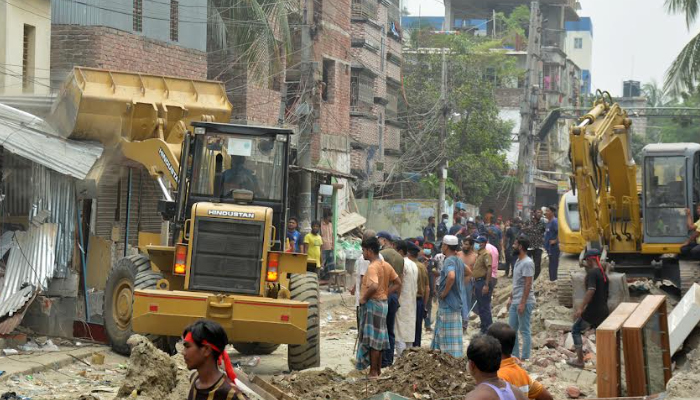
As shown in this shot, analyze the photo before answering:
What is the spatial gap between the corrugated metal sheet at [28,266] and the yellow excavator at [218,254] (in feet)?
3.38

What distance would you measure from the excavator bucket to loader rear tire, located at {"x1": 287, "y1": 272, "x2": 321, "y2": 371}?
10.8 ft

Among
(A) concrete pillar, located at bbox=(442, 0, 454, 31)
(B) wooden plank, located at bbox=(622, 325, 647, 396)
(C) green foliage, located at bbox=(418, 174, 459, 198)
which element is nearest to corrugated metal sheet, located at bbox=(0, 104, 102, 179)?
(B) wooden plank, located at bbox=(622, 325, 647, 396)

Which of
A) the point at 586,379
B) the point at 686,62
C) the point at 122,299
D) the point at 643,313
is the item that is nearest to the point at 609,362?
the point at 643,313

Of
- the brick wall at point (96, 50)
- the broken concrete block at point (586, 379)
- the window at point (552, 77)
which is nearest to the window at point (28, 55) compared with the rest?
the brick wall at point (96, 50)

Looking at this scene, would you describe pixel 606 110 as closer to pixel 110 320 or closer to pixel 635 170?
pixel 635 170

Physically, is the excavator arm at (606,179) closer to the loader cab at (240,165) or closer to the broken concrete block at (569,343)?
the broken concrete block at (569,343)

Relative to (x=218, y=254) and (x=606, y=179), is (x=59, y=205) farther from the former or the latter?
(x=606, y=179)

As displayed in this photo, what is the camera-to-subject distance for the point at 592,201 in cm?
1784

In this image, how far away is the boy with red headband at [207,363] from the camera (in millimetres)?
4754

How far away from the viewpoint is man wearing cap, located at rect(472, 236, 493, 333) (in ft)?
50.6

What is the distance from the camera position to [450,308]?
13.0 metres

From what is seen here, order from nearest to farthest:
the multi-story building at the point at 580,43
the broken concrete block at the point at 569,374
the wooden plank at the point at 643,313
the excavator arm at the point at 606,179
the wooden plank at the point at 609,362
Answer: the wooden plank at the point at 609,362 < the wooden plank at the point at 643,313 < the broken concrete block at the point at 569,374 < the excavator arm at the point at 606,179 < the multi-story building at the point at 580,43

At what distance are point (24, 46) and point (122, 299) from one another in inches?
375

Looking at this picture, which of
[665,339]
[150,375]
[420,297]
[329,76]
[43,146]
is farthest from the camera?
[329,76]
